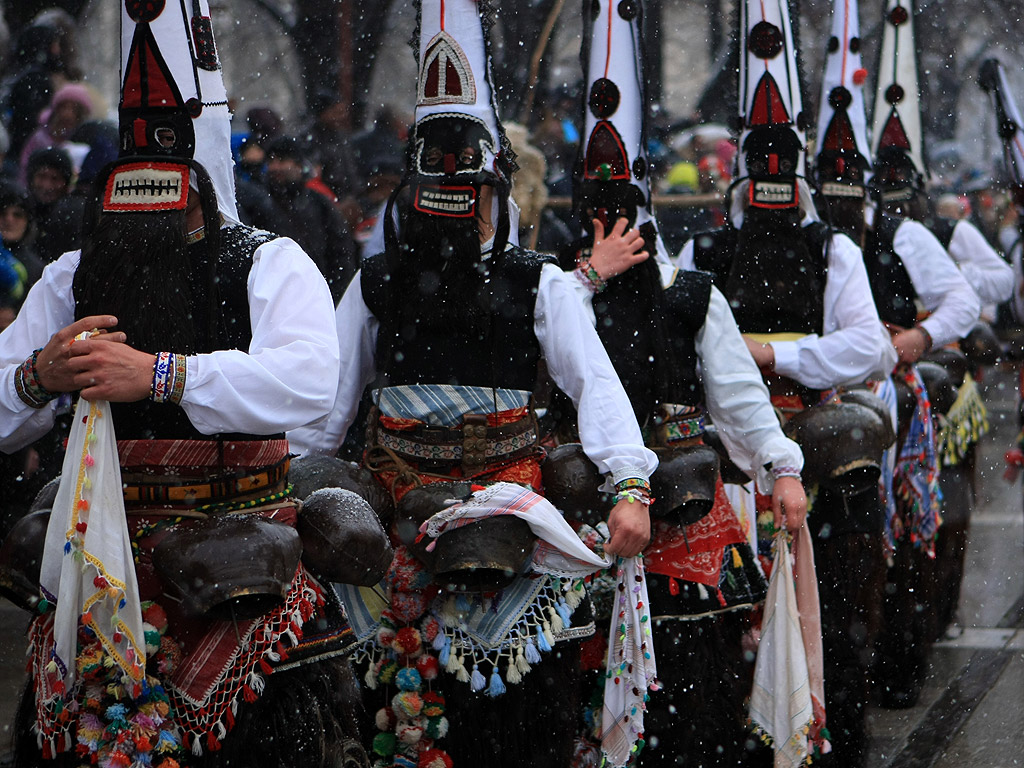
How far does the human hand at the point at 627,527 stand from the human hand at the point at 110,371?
4.75 ft

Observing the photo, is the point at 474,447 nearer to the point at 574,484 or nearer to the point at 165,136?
the point at 574,484

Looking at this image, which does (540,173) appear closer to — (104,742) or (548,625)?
(548,625)

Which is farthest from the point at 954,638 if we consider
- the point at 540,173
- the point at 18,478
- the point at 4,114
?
the point at 4,114

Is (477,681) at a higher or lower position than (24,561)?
lower

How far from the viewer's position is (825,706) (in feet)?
17.5

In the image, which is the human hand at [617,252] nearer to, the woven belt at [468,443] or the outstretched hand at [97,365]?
the woven belt at [468,443]

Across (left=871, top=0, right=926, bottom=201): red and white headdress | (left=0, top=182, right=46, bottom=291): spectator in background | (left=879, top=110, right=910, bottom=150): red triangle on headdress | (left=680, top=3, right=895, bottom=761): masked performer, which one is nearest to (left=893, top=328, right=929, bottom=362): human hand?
(left=680, top=3, right=895, bottom=761): masked performer

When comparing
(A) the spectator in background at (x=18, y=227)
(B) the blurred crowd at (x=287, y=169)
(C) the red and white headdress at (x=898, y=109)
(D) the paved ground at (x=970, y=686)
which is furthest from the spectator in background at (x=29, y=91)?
(C) the red and white headdress at (x=898, y=109)

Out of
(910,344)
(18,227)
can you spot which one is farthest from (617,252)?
(18,227)

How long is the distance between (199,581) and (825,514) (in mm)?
3044

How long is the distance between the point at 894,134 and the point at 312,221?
3.22 m

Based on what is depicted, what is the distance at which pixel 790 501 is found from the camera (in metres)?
4.82

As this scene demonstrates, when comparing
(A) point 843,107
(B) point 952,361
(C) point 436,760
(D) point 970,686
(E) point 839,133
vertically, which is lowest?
(D) point 970,686

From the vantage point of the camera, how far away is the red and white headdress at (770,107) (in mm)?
6180
